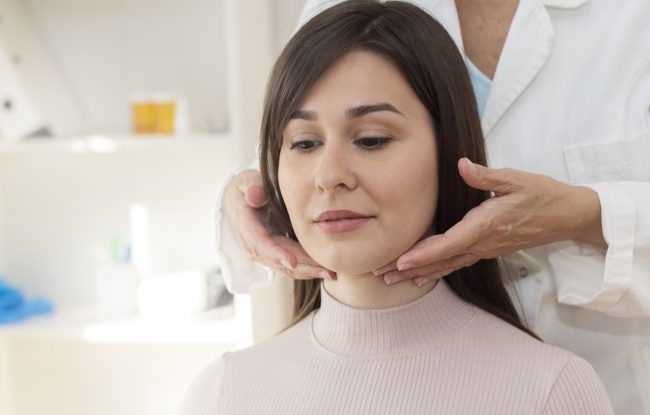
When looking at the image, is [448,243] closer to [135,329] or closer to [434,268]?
[434,268]

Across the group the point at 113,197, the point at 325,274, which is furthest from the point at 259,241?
the point at 113,197

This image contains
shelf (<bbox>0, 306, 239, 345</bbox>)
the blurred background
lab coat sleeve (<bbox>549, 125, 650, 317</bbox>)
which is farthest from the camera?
the blurred background

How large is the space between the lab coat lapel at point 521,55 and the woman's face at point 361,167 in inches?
9.3

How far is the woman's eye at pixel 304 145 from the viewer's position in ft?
3.63

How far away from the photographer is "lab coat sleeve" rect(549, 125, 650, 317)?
112 centimetres

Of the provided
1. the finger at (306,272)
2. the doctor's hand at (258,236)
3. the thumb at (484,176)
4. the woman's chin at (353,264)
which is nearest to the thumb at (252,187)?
the doctor's hand at (258,236)

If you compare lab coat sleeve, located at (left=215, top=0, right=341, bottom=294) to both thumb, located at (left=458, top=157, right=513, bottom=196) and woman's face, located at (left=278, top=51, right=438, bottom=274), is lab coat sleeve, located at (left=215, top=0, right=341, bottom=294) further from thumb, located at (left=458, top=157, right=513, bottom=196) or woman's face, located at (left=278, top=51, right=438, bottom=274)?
thumb, located at (left=458, top=157, right=513, bottom=196)

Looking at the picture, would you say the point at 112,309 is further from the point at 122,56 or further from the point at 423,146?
the point at 423,146

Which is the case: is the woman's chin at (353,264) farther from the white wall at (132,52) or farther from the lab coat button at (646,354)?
the white wall at (132,52)

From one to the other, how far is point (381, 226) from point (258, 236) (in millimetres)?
249

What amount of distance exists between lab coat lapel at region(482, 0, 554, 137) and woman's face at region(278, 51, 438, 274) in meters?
0.24

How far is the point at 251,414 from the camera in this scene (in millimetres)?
1152

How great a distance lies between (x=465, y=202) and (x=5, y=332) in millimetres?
1248

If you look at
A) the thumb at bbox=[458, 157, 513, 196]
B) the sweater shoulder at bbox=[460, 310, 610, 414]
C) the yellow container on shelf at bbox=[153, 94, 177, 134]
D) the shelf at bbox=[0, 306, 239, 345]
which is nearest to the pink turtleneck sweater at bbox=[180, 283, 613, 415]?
the sweater shoulder at bbox=[460, 310, 610, 414]
